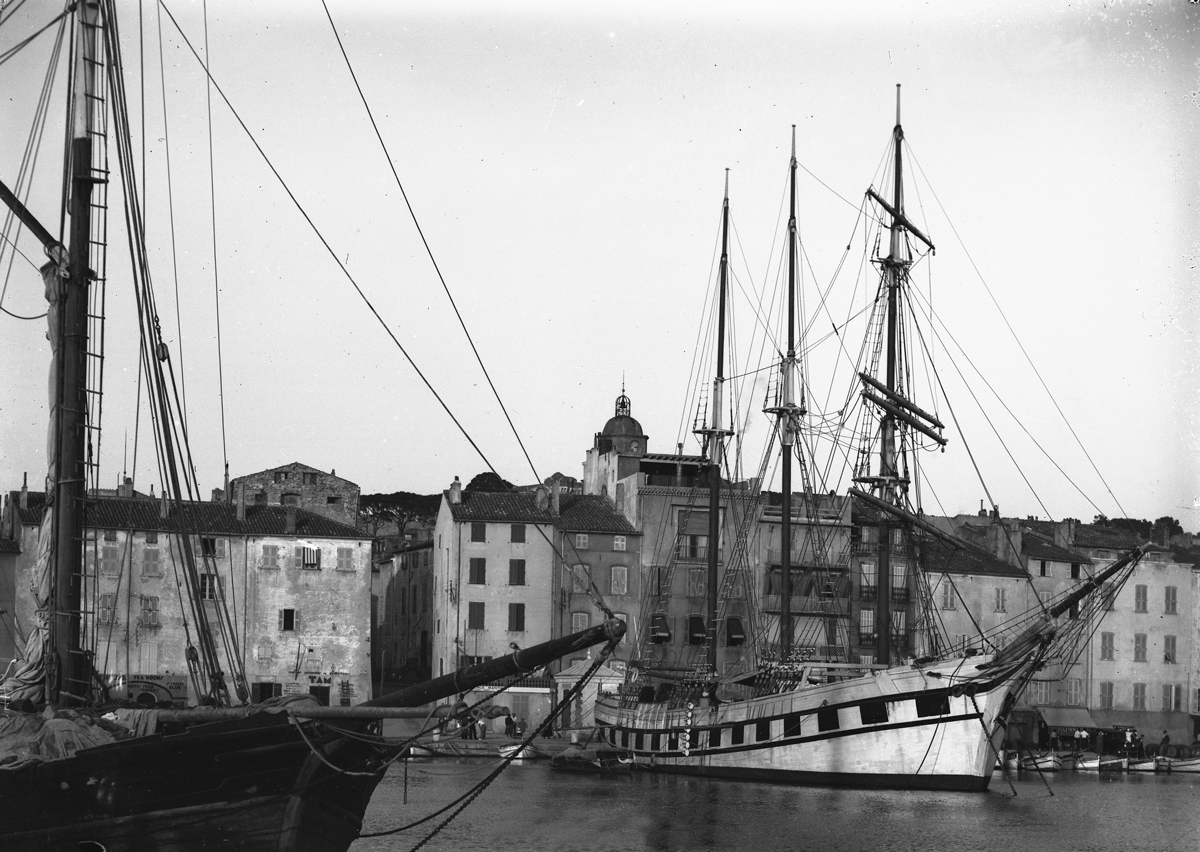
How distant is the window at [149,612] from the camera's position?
61.8 metres

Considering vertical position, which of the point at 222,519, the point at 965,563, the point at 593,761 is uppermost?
the point at 222,519

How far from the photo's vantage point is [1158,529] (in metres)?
87.9

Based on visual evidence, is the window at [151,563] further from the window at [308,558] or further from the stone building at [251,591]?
the window at [308,558]

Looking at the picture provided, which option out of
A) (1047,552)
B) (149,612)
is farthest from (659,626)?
(149,612)

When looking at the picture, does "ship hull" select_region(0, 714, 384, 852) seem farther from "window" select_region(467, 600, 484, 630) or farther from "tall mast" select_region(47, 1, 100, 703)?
"window" select_region(467, 600, 484, 630)

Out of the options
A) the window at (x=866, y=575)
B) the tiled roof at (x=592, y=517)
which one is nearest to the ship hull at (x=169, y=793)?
the tiled roof at (x=592, y=517)

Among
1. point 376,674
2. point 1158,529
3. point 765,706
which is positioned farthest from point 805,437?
point 1158,529

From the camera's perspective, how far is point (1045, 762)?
206 ft

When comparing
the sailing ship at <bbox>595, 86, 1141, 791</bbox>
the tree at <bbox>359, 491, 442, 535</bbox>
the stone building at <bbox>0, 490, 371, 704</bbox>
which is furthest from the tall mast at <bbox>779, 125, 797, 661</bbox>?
the tree at <bbox>359, 491, 442, 535</bbox>

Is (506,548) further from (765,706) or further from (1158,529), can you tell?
(1158,529)

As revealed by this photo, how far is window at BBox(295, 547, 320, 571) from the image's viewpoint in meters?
64.2

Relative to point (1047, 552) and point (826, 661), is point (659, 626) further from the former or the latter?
point (1047, 552)

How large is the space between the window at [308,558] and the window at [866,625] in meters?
24.5

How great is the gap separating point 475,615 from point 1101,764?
86.3 ft
